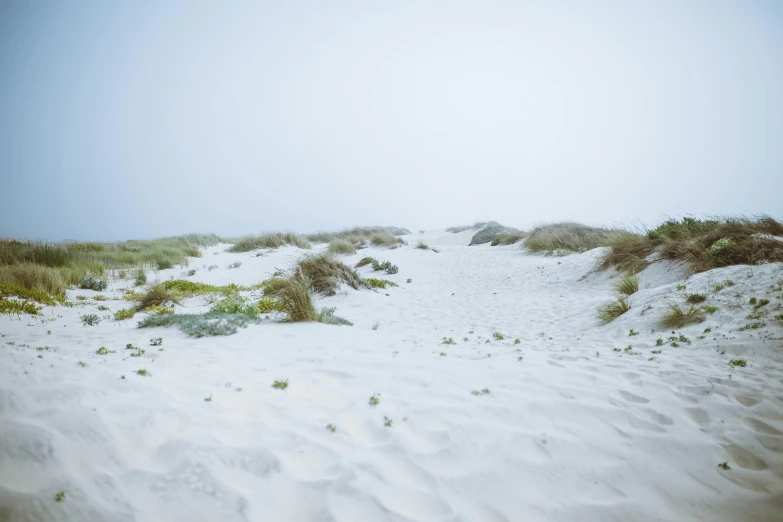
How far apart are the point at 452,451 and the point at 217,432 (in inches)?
67.2

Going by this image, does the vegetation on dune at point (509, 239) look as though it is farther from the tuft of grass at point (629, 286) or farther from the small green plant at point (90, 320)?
the small green plant at point (90, 320)

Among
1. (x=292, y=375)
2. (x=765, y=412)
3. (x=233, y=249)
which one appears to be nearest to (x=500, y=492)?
(x=292, y=375)

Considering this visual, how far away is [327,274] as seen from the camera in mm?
9750

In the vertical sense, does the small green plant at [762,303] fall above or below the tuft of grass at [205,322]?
above

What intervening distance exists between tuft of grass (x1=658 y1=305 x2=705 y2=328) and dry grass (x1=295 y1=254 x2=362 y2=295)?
22.6 feet

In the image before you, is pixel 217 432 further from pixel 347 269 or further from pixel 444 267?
pixel 444 267

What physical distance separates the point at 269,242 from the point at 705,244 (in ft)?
61.0

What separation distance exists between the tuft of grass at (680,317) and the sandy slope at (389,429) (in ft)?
0.81

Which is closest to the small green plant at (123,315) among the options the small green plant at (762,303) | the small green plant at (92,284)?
the small green plant at (92,284)

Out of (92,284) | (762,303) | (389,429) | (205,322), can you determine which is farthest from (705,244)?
(92,284)

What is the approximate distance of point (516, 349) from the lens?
508 centimetres

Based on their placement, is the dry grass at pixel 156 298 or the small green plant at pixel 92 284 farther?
the small green plant at pixel 92 284

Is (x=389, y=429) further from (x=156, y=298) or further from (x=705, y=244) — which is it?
(x=705, y=244)

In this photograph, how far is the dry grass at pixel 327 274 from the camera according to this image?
9469 millimetres
